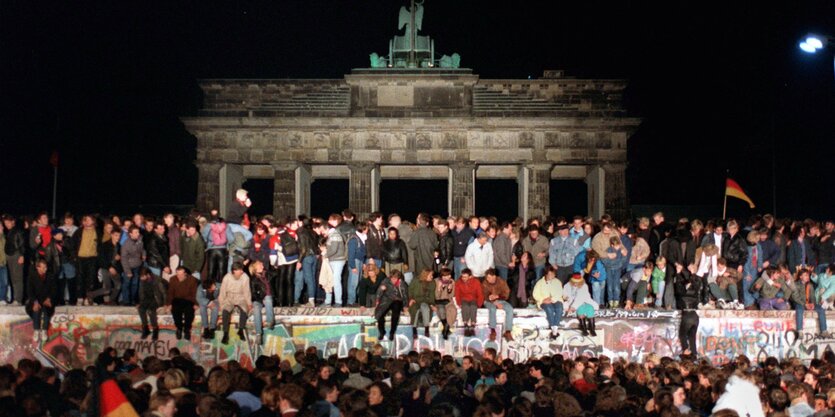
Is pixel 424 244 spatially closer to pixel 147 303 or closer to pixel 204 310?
pixel 204 310

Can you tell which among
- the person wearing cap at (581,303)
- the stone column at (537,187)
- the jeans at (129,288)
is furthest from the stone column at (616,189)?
the jeans at (129,288)

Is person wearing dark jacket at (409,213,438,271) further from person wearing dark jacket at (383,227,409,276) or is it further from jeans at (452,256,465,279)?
jeans at (452,256,465,279)

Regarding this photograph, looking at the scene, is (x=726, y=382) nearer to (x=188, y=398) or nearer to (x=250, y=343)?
(x=188, y=398)

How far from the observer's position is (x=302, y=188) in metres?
42.2

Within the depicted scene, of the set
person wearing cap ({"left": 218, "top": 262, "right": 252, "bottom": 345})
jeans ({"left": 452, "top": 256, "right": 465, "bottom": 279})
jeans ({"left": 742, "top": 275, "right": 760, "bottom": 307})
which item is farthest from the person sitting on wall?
jeans ({"left": 742, "top": 275, "right": 760, "bottom": 307})

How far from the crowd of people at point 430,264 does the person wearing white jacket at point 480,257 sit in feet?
0.08

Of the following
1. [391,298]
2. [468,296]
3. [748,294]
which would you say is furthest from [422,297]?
[748,294]

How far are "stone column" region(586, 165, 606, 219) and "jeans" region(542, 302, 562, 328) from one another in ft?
66.0

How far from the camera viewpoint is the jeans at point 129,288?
2228cm

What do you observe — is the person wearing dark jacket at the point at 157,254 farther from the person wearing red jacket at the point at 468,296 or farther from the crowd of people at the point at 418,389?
the person wearing red jacket at the point at 468,296

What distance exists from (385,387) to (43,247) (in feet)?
43.0

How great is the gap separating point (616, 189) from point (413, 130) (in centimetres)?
895

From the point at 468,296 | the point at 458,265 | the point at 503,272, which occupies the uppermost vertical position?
the point at 458,265

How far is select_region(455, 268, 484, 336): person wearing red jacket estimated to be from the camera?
68.6 ft
